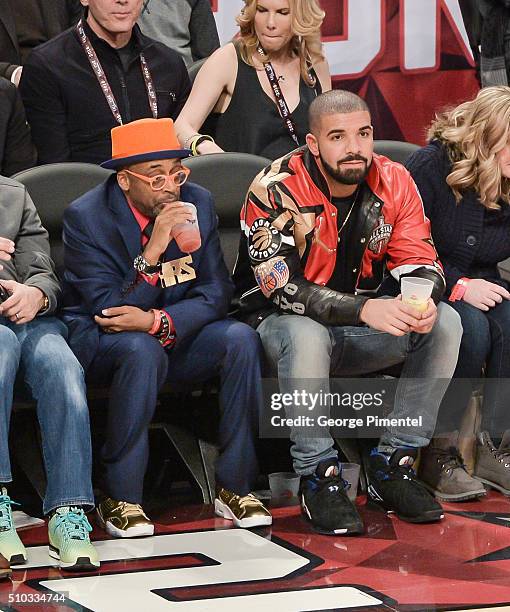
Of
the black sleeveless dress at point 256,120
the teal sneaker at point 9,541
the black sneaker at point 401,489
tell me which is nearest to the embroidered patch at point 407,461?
the black sneaker at point 401,489

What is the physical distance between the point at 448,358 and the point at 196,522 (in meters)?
0.86

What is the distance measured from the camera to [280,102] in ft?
14.1

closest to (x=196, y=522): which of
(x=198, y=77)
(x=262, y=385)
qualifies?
(x=262, y=385)

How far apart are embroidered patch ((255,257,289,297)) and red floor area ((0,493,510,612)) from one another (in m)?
0.64

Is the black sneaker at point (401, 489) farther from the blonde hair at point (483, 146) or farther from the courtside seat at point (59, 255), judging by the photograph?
the blonde hair at point (483, 146)

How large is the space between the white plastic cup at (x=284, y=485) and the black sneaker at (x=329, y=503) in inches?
7.6

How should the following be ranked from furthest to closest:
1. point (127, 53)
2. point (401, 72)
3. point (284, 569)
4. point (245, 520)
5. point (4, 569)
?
point (401, 72), point (127, 53), point (245, 520), point (284, 569), point (4, 569)

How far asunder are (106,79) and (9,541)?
1.77 metres

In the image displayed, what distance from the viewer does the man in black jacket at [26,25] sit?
447cm

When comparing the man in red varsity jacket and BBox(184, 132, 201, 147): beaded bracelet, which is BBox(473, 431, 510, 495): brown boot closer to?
the man in red varsity jacket

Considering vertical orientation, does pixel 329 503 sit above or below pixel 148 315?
below

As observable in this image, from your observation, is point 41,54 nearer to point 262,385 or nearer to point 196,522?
point 262,385

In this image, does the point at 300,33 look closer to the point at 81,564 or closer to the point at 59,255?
the point at 59,255

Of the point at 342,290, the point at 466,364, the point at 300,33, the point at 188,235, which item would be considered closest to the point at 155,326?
the point at 188,235
